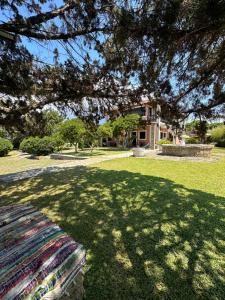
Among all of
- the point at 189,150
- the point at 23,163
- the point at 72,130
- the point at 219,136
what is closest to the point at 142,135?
the point at 219,136

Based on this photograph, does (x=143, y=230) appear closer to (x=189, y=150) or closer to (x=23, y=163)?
(x=189, y=150)

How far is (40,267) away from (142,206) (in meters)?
3.63

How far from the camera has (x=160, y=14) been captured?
9.80ft

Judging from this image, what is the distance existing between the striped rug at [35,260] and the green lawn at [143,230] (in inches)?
32.5

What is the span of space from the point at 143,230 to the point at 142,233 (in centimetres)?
12

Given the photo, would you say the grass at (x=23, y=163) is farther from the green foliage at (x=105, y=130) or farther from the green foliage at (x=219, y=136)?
the green foliage at (x=219, y=136)

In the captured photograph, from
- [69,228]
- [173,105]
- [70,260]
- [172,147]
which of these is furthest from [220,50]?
[172,147]

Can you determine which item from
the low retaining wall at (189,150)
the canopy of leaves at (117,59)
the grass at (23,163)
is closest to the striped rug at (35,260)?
the canopy of leaves at (117,59)

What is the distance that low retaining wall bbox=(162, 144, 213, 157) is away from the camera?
14097 mm

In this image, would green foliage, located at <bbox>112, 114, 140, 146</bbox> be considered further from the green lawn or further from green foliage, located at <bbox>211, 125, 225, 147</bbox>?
the green lawn

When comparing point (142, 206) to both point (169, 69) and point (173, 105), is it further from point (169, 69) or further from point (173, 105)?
point (169, 69)

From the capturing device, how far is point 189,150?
582 inches

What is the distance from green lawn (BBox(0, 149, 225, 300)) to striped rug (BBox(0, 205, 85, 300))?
83cm

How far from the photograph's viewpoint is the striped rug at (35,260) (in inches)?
63.4
